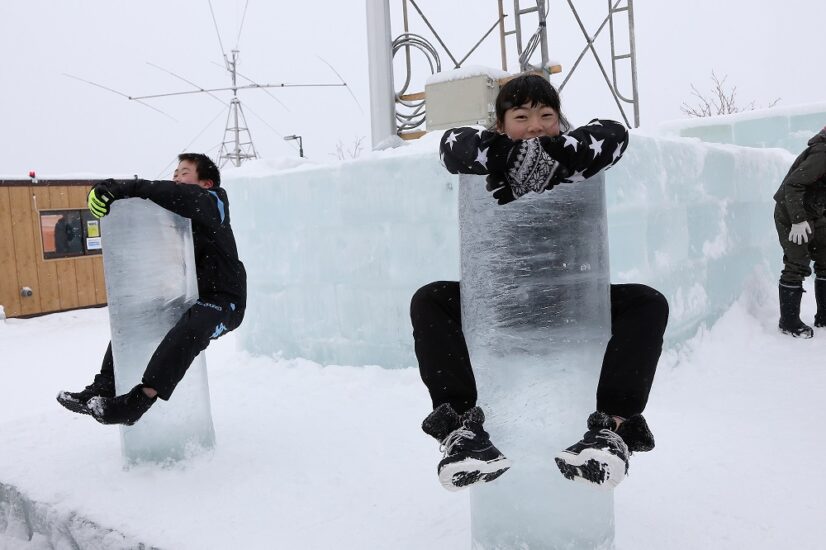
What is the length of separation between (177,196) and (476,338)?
72.4 inches

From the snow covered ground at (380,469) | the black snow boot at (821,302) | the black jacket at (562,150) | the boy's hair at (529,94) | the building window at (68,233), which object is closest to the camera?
the black jacket at (562,150)

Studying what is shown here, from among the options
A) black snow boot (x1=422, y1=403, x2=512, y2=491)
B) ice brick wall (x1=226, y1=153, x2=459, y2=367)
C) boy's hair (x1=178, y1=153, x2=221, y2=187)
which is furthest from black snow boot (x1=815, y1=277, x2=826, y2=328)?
boy's hair (x1=178, y1=153, x2=221, y2=187)

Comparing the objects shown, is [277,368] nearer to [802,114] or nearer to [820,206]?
[820,206]

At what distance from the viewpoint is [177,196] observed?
322cm

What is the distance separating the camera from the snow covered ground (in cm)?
246

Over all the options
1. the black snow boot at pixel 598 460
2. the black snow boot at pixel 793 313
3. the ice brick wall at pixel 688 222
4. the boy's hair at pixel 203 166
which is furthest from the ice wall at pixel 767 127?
Answer: the black snow boot at pixel 598 460

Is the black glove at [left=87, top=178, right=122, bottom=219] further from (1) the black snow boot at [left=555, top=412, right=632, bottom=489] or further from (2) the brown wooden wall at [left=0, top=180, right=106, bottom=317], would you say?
(2) the brown wooden wall at [left=0, top=180, right=106, bottom=317]

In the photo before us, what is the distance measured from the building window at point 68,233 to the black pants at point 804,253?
10739mm

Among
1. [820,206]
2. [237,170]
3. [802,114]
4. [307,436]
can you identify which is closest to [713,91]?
[802,114]

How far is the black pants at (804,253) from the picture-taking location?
5398 mm

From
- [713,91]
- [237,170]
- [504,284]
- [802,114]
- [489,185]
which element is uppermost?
[713,91]

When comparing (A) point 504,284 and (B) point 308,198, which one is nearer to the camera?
(A) point 504,284

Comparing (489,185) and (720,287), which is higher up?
(489,185)

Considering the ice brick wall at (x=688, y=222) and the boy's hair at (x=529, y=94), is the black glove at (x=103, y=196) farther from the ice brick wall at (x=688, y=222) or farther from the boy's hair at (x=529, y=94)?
the ice brick wall at (x=688, y=222)
